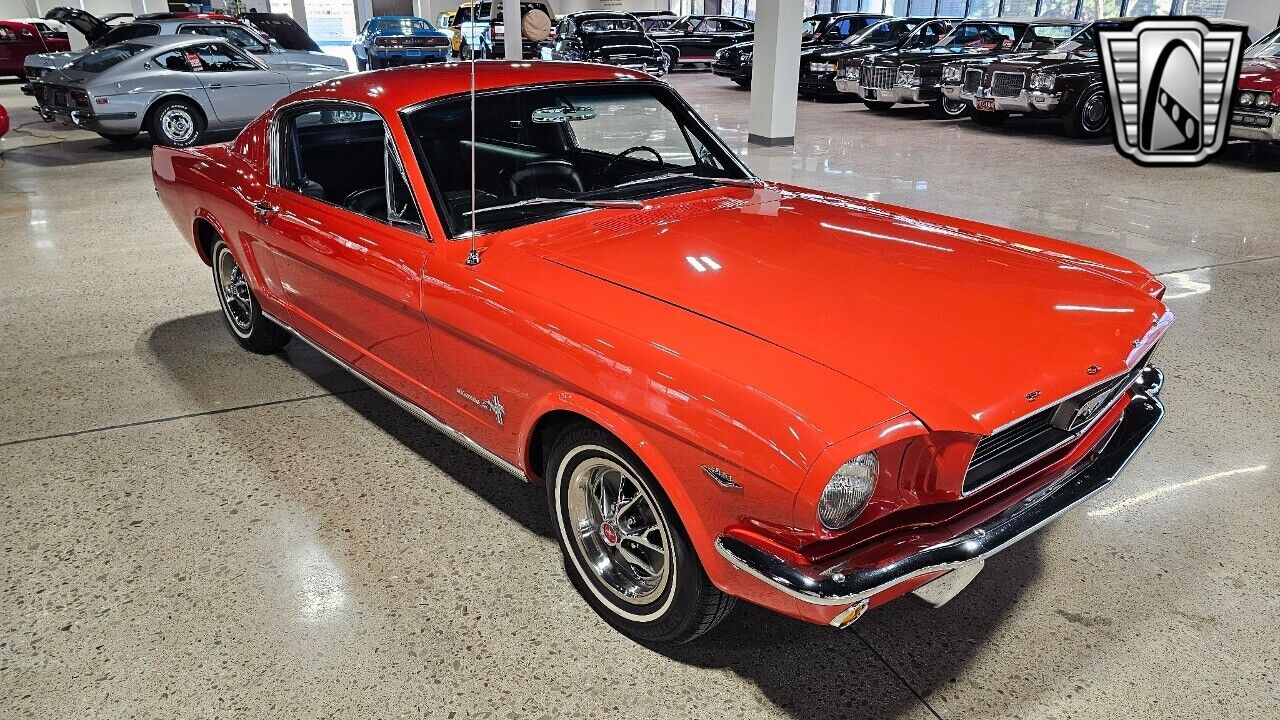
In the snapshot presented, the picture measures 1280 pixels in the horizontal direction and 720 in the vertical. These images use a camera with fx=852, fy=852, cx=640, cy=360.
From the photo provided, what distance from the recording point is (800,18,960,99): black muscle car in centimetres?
1542

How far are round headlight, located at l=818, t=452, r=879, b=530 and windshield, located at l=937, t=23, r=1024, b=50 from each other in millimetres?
14444

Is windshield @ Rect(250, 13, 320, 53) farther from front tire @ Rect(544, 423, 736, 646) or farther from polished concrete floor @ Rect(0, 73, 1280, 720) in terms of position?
front tire @ Rect(544, 423, 736, 646)

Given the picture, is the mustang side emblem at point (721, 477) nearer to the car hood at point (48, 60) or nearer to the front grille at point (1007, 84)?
the front grille at point (1007, 84)

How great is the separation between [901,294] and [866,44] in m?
15.1

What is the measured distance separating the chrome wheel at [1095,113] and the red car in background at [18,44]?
20.0m

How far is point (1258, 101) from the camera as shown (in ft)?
29.6

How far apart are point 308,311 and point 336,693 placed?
1.77 meters

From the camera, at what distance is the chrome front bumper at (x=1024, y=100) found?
460 inches

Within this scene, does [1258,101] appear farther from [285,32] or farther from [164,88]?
[285,32]

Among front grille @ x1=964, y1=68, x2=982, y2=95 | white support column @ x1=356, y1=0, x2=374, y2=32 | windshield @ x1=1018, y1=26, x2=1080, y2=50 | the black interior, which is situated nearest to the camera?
the black interior

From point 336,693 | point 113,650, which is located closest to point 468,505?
point 336,693

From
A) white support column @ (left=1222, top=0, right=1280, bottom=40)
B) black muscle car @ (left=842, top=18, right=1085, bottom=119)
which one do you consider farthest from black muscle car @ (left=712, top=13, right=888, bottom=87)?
white support column @ (left=1222, top=0, right=1280, bottom=40)

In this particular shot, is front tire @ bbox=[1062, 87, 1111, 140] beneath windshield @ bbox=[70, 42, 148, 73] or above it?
beneath

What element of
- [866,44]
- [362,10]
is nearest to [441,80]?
[866,44]
